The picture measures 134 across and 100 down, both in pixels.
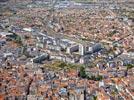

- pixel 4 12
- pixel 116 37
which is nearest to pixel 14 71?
pixel 116 37

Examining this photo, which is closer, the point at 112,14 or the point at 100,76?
the point at 100,76

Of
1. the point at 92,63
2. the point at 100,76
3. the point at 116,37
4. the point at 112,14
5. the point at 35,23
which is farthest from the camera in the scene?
the point at 112,14

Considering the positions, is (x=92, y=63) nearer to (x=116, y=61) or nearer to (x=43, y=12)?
(x=116, y=61)

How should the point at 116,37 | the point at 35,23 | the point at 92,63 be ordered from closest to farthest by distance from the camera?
the point at 92,63, the point at 116,37, the point at 35,23

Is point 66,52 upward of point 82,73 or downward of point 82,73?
downward

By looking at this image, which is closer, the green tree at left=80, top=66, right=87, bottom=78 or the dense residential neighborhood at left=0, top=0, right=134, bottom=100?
the dense residential neighborhood at left=0, top=0, right=134, bottom=100

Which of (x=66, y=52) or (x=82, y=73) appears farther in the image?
(x=66, y=52)

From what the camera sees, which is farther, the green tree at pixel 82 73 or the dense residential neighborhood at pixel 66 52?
the green tree at pixel 82 73
